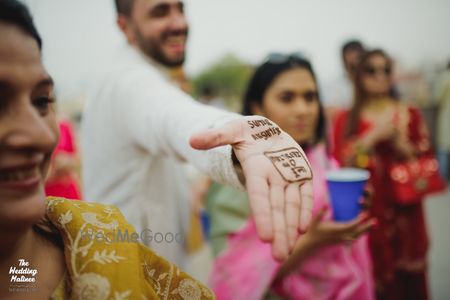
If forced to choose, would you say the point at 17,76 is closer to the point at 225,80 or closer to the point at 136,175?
the point at 136,175

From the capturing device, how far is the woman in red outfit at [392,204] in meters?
2.18

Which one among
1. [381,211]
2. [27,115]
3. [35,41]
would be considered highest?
[35,41]

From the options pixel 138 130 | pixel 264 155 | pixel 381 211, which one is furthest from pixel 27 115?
pixel 381 211

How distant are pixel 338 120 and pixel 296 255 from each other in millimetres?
1519

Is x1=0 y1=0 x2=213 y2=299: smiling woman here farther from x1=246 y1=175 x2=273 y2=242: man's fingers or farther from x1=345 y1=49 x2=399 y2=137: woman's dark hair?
x1=345 y1=49 x2=399 y2=137: woman's dark hair

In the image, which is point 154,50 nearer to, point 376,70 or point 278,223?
point 278,223

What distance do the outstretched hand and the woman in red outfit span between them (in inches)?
62.5

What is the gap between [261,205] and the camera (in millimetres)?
587

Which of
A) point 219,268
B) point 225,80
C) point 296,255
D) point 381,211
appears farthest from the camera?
point 225,80

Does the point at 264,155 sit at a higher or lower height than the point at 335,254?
higher

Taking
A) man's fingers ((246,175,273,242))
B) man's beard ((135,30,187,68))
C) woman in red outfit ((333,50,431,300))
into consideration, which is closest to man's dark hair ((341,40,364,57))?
woman in red outfit ((333,50,431,300))

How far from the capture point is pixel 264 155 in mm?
675

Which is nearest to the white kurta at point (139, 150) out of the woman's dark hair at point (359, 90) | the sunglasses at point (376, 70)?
the woman's dark hair at point (359, 90)

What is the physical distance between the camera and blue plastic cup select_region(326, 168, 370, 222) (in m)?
1.25
